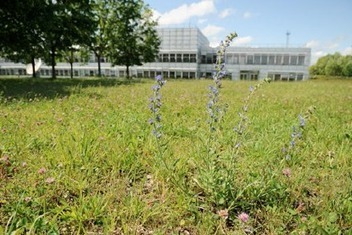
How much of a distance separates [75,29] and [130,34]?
15.0m

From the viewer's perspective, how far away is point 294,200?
279cm

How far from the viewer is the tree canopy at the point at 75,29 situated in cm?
1784

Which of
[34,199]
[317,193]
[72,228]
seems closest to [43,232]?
[72,228]

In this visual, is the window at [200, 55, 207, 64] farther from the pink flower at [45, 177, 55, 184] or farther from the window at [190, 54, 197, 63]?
the pink flower at [45, 177, 55, 184]

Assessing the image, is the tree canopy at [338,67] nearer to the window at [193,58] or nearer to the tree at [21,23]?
the window at [193,58]

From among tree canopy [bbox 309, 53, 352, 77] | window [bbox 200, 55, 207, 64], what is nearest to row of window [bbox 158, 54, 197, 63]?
window [bbox 200, 55, 207, 64]

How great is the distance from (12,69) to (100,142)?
99641 mm

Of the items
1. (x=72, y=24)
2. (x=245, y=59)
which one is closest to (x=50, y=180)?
(x=72, y=24)

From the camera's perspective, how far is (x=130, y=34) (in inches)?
1543

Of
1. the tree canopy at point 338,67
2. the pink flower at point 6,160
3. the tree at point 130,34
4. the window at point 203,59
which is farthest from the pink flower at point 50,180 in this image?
the tree canopy at point 338,67

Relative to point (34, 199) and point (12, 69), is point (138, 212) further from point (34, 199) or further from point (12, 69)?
point (12, 69)

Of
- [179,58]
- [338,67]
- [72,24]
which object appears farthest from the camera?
[338,67]

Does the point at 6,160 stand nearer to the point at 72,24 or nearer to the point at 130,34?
the point at 72,24

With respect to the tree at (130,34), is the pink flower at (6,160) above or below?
below
